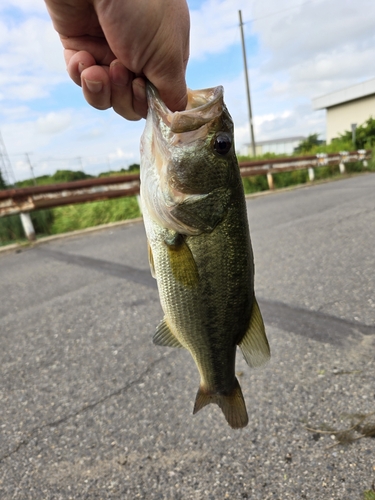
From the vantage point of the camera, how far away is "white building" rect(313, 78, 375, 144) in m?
34.5

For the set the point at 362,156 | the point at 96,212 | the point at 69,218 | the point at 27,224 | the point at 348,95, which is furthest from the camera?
the point at 348,95

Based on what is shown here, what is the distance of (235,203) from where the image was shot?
4.61ft

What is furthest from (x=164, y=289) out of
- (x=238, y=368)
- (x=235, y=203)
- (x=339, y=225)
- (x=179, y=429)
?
(x=339, y=225)

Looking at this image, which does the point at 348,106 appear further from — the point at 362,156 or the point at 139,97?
the point at 139,97

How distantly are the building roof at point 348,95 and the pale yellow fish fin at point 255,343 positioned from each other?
126ft

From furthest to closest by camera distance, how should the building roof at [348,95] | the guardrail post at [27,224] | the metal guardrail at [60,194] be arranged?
the building roof at [348,95] < the guardrail post at [27,224] < the metal guardrail at [60,194]

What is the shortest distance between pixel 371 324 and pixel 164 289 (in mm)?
2051

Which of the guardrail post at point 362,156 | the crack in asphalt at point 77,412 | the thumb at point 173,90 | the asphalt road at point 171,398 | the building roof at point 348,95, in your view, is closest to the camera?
the thumb at point 173,90

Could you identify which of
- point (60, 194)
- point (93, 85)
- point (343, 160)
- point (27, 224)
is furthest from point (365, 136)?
point (93, 85)

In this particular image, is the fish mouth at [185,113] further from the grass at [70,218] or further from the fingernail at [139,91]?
the grass at [70,218]

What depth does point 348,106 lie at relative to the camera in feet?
121

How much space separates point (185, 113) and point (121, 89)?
0.28 meters

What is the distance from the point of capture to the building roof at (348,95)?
3403 centimetres

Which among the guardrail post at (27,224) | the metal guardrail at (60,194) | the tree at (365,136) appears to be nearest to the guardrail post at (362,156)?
the tree at (365,136)
